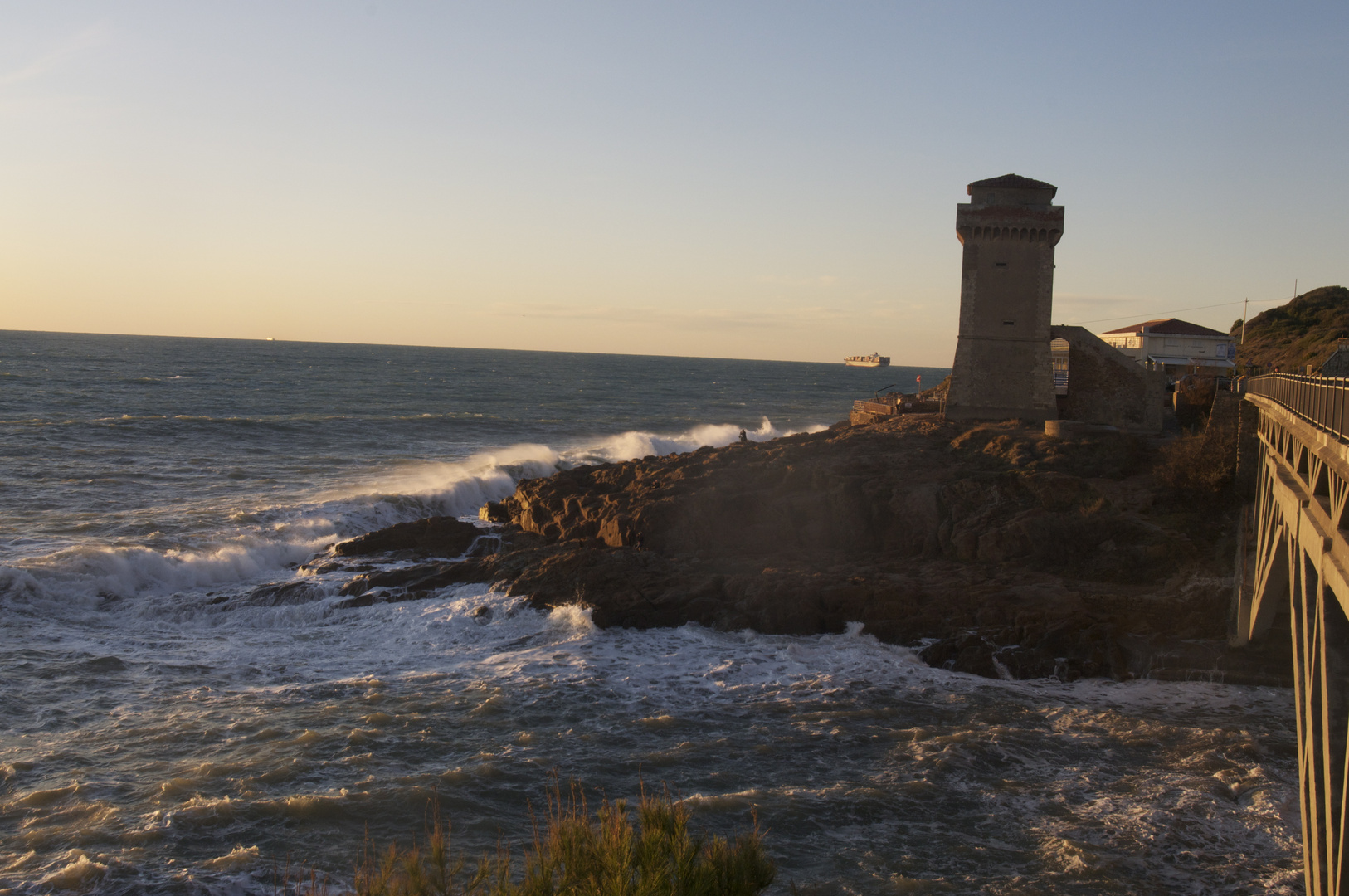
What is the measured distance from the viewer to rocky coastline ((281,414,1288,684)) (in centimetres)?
1554

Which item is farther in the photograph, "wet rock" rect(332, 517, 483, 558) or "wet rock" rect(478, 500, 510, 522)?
"wet rock" rect(478, 500, 510, 522)

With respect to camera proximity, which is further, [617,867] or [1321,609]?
[1321,609]

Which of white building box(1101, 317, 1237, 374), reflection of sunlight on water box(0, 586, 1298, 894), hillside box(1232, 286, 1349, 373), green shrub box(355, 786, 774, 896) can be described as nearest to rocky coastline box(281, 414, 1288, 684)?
reflection of sunlight on water box(0, 586, 1298, 894)

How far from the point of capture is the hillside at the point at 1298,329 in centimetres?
4859

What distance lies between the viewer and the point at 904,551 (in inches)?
800

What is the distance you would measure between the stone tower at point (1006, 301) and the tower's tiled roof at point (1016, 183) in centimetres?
2

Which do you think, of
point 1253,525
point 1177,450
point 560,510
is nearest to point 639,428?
point 560,510

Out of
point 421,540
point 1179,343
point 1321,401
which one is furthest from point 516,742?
point 1179,343

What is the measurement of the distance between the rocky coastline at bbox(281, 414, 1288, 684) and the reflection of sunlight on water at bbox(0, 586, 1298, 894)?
825 mm

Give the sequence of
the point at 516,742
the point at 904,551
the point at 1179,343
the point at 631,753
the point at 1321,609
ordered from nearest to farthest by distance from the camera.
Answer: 1. the point at 1321,609
2. the point at 631,753
3. the point at 516,742
4. the point at 904,551
5. the point at 1179,343

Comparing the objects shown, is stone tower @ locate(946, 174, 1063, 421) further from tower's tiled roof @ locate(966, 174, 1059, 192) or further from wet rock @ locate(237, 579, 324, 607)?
wet rock @ locate(237, 579, 324, 607)

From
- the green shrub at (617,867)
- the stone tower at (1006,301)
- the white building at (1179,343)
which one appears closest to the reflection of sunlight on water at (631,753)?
the green shrub at (617,867)

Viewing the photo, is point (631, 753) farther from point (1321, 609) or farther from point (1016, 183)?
point (1016, 183)

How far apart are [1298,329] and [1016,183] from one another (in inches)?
1583
